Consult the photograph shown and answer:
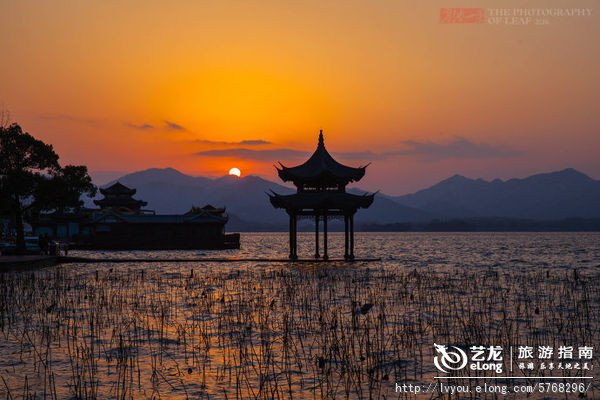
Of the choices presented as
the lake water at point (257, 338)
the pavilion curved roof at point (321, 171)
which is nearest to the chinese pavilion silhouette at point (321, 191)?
the pavilion curved roof at point (321, 171)

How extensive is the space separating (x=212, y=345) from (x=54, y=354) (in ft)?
11.3

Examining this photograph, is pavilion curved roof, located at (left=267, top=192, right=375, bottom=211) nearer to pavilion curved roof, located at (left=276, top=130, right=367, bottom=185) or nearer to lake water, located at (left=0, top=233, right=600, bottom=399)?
pavilion curved roof, located at (left=276, top=130, right=367, bottom=185)

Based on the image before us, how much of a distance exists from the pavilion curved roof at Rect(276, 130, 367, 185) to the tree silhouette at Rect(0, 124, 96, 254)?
15.4 meters

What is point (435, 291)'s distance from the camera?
1056 inches

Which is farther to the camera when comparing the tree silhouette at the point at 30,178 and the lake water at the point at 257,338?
the tree silhouette at the point at 30,178

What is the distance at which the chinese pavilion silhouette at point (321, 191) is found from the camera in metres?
46.9

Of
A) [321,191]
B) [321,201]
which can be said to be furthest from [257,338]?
[321,191]

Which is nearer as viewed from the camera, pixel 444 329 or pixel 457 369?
pixel 457 369

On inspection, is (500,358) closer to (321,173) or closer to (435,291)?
(435,291)

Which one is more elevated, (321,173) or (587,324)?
(321,173)

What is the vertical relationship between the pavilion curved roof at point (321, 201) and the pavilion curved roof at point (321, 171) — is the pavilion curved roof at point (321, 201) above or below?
below

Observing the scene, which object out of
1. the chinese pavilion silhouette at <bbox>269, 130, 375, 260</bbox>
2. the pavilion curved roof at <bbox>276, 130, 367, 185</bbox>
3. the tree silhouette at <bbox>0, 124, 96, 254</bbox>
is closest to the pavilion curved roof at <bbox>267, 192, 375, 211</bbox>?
the chinese pavilion silhouette at <bbox>269, 130, 375, 260</bbox>

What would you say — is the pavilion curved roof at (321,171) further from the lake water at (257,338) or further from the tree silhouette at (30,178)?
the lake water at (257,338)

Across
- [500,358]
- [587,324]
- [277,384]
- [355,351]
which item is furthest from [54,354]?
[587,324]
